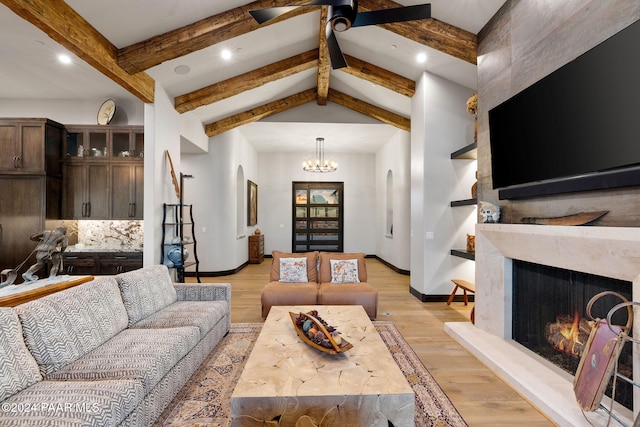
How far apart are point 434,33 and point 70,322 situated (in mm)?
4625

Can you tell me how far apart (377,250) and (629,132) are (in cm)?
769

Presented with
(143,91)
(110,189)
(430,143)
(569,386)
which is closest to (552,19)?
(430,143)

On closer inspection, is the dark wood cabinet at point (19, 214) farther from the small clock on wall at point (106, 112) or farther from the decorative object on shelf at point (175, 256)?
the decorative object on shelf at point (175, 256)

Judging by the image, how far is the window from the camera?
386 inches

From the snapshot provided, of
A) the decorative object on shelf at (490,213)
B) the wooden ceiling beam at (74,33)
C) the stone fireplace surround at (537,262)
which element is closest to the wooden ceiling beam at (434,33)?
the decorative object on shelf at (490,213)

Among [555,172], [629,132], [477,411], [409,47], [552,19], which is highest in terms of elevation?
[409,47]

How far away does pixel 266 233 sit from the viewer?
9.70 metres

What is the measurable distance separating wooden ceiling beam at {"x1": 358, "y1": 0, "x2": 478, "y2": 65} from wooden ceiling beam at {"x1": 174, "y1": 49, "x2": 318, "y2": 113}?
5.12 ft

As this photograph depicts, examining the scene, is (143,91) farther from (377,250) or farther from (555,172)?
(377,250)

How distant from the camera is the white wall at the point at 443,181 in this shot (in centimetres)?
493

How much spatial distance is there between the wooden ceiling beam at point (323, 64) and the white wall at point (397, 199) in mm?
2025

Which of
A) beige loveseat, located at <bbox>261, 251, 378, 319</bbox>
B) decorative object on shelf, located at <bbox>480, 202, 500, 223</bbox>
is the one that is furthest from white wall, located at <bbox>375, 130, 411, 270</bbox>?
decorative object on shelf, located at <bbox>480, 202, 500, 223</bbox>

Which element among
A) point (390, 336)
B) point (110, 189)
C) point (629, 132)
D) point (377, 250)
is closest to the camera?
point (629, 132)

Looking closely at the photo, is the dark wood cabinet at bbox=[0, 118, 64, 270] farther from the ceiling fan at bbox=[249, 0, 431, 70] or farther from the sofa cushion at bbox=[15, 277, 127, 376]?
the ceiling fan at bbox=[249, 0, 431, 70]
